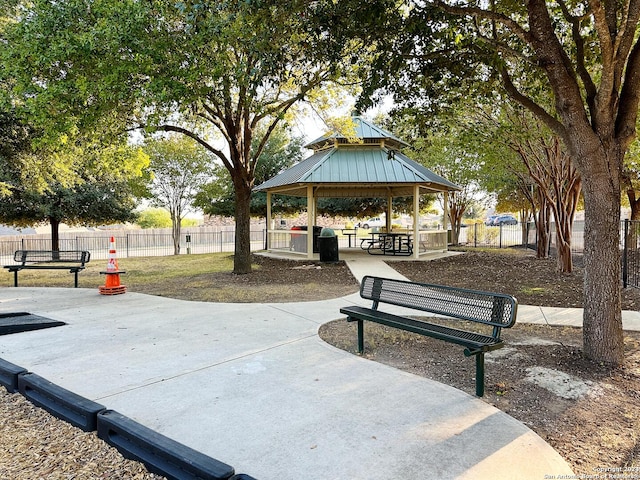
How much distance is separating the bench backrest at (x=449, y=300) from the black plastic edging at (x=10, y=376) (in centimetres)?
400

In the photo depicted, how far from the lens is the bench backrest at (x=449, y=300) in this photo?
13.6 feet

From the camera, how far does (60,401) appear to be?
352cm

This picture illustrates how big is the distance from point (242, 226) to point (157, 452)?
404 inches

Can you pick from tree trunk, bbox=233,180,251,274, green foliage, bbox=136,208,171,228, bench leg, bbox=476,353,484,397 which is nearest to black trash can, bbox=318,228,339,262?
tree trunk, bbox=233,180,251,274

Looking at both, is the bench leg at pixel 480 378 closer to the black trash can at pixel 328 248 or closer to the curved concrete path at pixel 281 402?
the curved concrete path at pixel 281 402

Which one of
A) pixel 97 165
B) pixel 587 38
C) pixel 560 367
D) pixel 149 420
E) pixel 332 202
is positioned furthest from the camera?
pixel 332 202

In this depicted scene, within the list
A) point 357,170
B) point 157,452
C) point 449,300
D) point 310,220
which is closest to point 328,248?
point 310,220

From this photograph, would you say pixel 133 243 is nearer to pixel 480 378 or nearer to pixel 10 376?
pixel 10 376

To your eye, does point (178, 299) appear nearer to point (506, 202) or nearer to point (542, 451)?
point (542, 451)

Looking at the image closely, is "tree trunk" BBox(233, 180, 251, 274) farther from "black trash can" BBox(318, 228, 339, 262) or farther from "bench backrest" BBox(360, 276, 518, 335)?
"bench backrest" BBox(360, 276, 518, 335)

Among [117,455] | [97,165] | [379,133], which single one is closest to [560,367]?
[117,455]

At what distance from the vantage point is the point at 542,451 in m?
2.93

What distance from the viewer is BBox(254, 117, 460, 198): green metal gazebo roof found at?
16.0m

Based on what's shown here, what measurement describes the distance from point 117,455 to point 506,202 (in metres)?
29.5
